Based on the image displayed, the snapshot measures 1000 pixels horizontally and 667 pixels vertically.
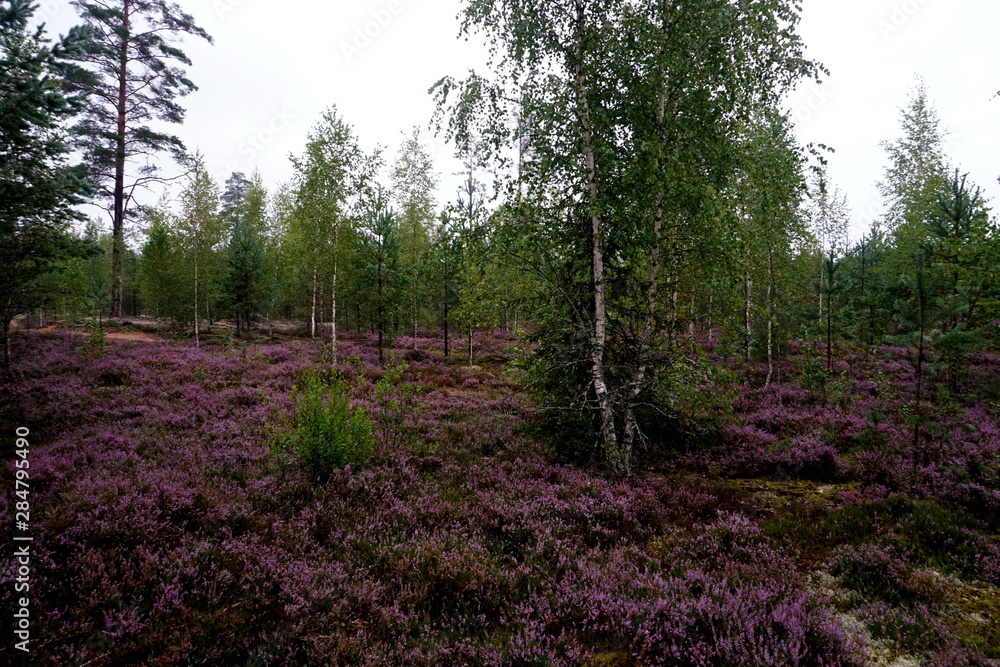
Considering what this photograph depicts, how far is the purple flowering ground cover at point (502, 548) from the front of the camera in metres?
3.87

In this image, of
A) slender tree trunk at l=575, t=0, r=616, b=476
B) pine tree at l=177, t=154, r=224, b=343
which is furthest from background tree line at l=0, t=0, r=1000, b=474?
pine tree at l=177, t=154, r=224, b=343

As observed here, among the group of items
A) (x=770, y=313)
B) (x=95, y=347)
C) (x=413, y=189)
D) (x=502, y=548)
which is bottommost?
(x=502, y=548)

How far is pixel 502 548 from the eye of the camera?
5.80 meters

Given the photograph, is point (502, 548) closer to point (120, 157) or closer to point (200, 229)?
point (200, 229)

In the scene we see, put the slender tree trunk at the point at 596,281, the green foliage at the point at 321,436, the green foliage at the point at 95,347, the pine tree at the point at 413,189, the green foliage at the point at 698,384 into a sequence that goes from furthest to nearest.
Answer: the pine tree at the point at 413,189
the green foliage at the point at 95,347
the slender tree trunk at the point at 596,281
the green foliage at the point at 698,384
the green foliage at the point at 321,436

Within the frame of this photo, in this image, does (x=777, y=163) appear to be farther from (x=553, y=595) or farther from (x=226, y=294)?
(x=226, y=294)

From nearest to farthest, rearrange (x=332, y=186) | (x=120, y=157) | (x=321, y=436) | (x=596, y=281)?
(x=321, y=436) → (x=596, y=281) → (x=332, y=186) → (x=120, y=157)

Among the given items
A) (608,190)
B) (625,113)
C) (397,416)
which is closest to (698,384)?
(608,190)

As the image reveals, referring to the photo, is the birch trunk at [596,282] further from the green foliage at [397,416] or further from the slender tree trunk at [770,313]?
the slender tree trunk at [770,313]

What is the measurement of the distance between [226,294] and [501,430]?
28.8 meters

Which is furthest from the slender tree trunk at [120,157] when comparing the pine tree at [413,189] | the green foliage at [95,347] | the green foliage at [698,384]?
the green foliage at [698,384]

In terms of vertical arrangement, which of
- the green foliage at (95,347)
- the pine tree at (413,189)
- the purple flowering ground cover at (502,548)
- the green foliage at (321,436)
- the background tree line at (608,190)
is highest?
the pine tree at (413,189)

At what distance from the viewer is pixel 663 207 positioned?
8.46 metres

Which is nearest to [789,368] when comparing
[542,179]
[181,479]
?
[542,179]
